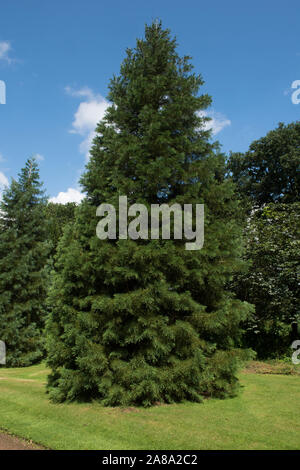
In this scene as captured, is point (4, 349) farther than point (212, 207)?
Yes

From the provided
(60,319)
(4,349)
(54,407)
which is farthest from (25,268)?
(54,407)

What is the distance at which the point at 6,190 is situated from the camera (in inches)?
741

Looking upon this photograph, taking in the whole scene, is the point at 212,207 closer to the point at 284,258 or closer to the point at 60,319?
the point at 60,319

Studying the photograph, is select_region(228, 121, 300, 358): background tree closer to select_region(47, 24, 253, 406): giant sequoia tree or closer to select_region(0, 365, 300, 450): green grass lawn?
select_region(0, 365, 300, 450): green grass lawn

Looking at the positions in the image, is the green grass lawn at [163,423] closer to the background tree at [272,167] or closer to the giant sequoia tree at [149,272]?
the giant sequoia tree at [149,272]

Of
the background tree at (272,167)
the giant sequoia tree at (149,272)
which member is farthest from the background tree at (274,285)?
the background tree at (272,167)

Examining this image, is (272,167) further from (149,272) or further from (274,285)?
(149,272)

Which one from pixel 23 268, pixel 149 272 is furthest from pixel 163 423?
pixel 23 268

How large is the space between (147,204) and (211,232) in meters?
1.90

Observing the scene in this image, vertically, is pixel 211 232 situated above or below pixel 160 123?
below

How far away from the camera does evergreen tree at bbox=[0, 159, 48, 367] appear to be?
16859mm
